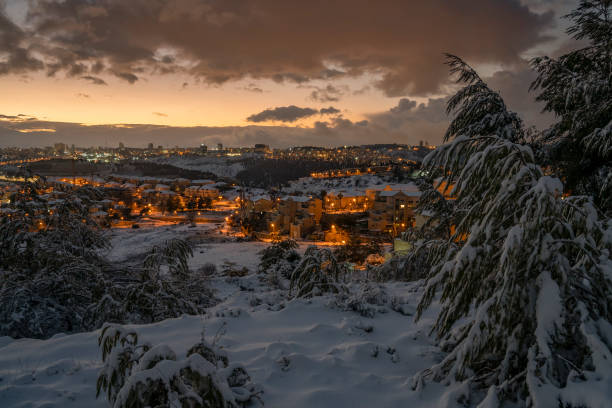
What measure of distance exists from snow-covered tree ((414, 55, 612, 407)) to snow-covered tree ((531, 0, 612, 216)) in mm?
3518

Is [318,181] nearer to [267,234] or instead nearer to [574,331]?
[267,234]

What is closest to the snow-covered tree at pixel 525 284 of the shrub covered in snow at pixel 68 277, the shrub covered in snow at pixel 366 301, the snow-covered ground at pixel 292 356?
the snow-covered ground at pixel 292 356

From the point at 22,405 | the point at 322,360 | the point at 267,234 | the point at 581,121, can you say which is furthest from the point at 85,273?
the point at 267,234

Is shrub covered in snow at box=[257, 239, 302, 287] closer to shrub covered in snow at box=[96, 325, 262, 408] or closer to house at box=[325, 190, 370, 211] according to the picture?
shrub covered in snow at box=[96, 325, 262, 408]

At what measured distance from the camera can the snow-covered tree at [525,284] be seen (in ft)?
7.05

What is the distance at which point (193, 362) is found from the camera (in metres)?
2.01

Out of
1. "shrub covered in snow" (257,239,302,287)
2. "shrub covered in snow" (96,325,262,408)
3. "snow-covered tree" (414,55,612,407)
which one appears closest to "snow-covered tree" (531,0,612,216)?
"snow-covered tree" (414,55,612,407)

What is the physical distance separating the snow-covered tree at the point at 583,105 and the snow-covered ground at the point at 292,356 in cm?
388

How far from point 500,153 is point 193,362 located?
289 cm

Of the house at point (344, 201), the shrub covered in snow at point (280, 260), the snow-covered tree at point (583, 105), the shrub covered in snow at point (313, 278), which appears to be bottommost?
the house at point (344, 201)

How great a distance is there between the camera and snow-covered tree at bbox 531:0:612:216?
5.18 m

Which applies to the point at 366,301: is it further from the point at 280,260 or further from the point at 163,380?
the point at 280,260

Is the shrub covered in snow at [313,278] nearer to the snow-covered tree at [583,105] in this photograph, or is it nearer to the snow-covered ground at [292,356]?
the snow-covered ground at [292,356]

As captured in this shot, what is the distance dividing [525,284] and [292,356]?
2516mm
